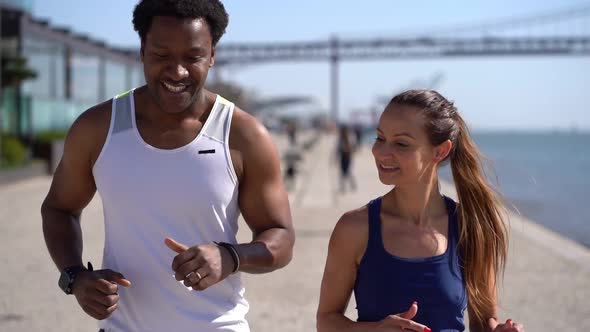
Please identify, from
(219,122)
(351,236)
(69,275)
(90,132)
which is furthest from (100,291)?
(351,236)

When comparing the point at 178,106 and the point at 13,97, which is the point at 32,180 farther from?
the point at 178,106

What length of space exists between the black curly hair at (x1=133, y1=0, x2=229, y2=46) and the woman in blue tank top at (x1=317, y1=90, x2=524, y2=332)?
61 cm

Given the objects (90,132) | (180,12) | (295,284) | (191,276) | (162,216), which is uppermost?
(180,12)

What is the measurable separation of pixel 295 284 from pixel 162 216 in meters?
5.53

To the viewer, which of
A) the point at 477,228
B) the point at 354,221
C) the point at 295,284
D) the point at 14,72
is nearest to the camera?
the point at 354,221

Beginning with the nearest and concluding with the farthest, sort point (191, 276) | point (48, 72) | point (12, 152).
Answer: point (191, 276)
point (12, 152)
point (48, 72)

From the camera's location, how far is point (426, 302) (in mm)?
2396

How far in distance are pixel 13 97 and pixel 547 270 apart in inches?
658

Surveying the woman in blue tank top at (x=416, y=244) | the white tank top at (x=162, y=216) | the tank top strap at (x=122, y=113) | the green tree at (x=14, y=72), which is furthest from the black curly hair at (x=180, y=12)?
the green tree at (x=14, y=72)

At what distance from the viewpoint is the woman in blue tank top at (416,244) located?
241cm

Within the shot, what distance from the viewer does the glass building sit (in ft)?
70.7

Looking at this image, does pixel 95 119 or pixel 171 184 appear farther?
pixel 95 119

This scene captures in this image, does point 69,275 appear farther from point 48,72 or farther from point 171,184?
point 48,72

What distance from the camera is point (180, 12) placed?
2406 millimetres
